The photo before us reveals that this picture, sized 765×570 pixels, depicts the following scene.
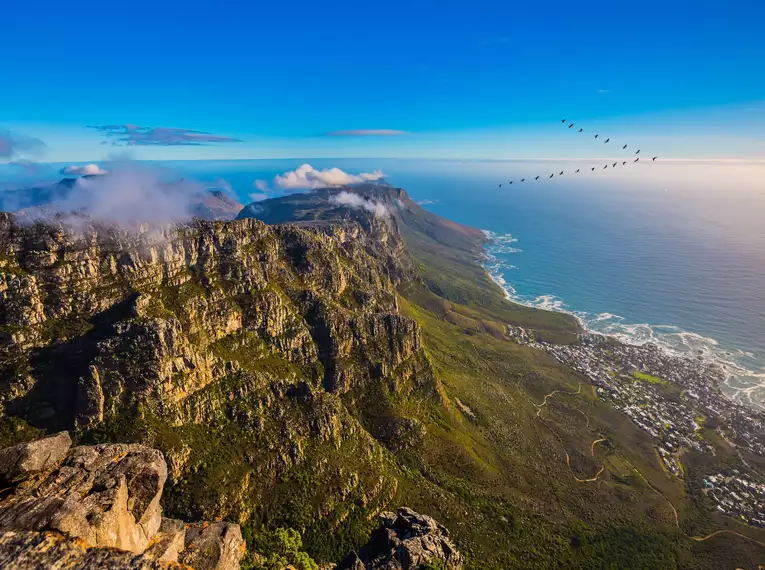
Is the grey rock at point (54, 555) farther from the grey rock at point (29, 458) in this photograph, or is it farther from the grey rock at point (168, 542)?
the grey rock at point (29, 458)

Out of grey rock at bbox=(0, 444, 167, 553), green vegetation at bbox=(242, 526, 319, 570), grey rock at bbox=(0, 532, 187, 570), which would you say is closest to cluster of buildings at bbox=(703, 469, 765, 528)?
green vegetation at bbox=(242, 526, 319, 570)

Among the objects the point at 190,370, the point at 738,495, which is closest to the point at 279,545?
the point at 190,370

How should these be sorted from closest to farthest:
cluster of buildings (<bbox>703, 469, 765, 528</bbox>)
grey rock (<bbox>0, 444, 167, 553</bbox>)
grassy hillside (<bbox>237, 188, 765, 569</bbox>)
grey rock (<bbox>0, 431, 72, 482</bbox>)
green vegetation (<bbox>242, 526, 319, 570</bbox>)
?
grey rock (<bbox>0, 444, 167, 553</bbox>), grey rock (<bbox>0, 431, 72, 482</bbox>), green vegetation (<bbox>242, 526, 319, 570</bbox>), grassy hillside (<bbox>237, 188, 765, 569</bbox>), cluster of buildings (<bbox>703, 469, 765, 528</bbox>)

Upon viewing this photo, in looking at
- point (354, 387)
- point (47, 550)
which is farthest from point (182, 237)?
point (47, 550)

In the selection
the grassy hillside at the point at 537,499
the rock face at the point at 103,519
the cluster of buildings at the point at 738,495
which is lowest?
the cluster of buildings at the point at 738,495

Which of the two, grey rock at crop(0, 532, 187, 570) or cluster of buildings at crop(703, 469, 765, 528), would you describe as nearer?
grey rock at crop(0, 532, 187, 570)

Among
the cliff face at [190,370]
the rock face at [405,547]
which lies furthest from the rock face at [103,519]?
the cliff face at [190,370]

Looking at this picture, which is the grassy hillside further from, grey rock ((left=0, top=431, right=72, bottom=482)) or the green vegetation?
grey rock ((left=0, top=431, right=72, bottom=482))
